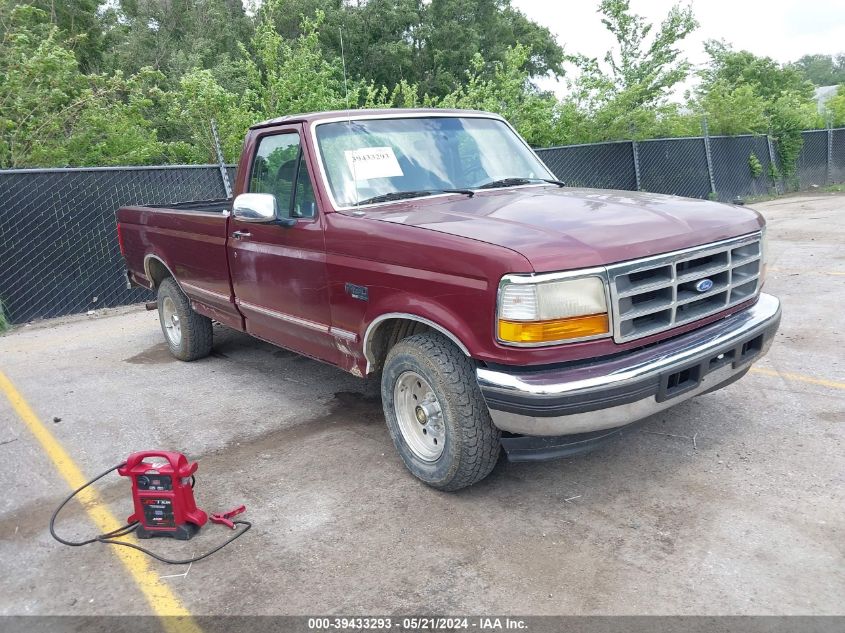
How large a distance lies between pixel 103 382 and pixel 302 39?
876 centimetres

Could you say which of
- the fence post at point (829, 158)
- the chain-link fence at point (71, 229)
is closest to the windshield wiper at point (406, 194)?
the chain-link fence at point (71, 229)

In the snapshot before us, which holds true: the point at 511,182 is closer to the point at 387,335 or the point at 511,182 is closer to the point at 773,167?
the point at 387,335

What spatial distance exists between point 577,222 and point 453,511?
1.59 m

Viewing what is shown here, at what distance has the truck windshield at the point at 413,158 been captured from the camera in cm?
412

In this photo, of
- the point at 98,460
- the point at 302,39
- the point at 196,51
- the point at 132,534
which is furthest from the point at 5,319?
the point at 196,51

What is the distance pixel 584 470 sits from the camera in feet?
12.5

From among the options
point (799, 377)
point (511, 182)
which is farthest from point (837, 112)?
point (511, 182)

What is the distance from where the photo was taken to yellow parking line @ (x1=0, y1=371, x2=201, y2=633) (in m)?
2.81

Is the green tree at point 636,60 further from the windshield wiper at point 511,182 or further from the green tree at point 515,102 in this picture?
the windshield wiper at point 511,182

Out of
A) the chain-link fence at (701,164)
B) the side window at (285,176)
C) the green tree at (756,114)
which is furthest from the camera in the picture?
the green tree at (756,114)

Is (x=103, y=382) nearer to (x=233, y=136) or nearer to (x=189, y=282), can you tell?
(x=189, y=282)

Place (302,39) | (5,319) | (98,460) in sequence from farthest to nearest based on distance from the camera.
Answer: (302,39)
(5,319)
(98,460)

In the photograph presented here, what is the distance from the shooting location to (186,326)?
6.27 m

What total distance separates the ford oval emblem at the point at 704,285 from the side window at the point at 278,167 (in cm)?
256
